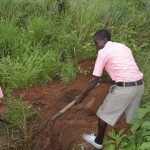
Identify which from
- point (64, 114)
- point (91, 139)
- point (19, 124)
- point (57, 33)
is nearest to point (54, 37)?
point (57, 33)

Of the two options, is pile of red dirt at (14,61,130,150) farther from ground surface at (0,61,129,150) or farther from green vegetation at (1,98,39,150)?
green vegetation at (1,98,39,150)

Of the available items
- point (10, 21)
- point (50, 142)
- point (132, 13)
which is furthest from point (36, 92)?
point (132, 13)

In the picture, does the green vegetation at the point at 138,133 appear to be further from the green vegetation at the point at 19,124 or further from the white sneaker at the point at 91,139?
the green vegetation at the point at 19,124

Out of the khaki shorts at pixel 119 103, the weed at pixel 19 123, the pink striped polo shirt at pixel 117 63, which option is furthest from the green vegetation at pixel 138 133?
the weed at pixel 19 123

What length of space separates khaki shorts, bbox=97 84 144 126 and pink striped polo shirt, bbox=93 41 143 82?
0.40 feet

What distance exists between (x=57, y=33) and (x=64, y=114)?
1.95m

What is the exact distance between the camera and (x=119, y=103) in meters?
4.32

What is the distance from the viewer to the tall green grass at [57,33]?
575 cm

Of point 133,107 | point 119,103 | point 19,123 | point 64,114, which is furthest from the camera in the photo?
point 64,114

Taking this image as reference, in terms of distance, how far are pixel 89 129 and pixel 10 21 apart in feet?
8.96

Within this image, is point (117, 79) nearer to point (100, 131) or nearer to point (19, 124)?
point (100, 131)

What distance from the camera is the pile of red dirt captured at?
462cm

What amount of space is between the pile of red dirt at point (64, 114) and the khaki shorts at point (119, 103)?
1.78ft

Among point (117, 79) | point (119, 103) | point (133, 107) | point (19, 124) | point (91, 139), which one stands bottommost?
point (91, 139)
